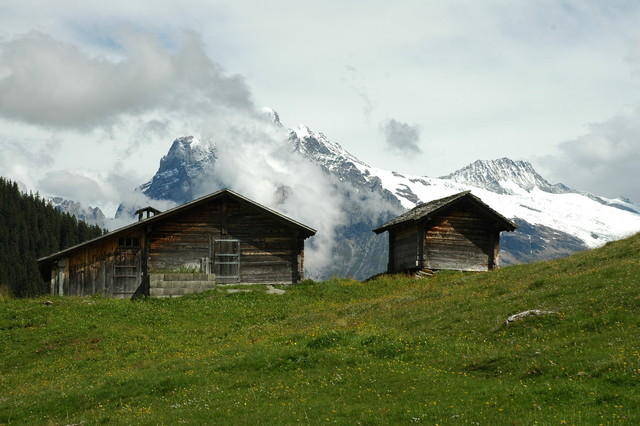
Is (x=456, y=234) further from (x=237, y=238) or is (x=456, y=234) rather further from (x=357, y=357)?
(x=357, y=357)

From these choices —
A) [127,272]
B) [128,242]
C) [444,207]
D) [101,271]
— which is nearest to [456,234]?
[444,207]

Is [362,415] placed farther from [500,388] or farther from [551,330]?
[551,330]

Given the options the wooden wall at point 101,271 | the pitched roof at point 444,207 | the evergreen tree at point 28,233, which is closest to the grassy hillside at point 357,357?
the wooden wall at point 101,271

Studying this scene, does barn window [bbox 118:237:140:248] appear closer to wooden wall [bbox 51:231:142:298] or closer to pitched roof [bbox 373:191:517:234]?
wooden wall [bbox 51:231:142:298]

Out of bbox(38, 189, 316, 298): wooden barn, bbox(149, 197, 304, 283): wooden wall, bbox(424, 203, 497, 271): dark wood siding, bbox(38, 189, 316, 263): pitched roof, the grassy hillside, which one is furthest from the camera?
bbox(424, 203, 497, 271): dark wood siding

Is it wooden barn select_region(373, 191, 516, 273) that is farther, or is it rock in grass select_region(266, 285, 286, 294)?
wooden barn select_region(373, 191, 516, 273)

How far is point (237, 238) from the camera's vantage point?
52031 millimetres

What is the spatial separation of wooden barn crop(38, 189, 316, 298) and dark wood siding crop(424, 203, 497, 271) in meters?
9.29

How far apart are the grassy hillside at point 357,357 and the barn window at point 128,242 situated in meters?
9.20

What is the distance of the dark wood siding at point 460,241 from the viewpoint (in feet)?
178

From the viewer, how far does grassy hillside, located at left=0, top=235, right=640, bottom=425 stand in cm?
1869

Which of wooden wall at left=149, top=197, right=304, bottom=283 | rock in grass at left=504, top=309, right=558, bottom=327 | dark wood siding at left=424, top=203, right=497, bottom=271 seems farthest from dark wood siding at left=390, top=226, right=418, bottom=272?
rock in grass at left=504, top=309, right=558, bottom=327

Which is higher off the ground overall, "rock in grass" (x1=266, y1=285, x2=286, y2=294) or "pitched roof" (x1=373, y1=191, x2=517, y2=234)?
"pitched roof" (x1=373, y1=191, x2=517, y2=234)

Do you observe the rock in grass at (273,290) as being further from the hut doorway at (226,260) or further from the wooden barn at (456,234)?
the wooden barn at (456,234)
